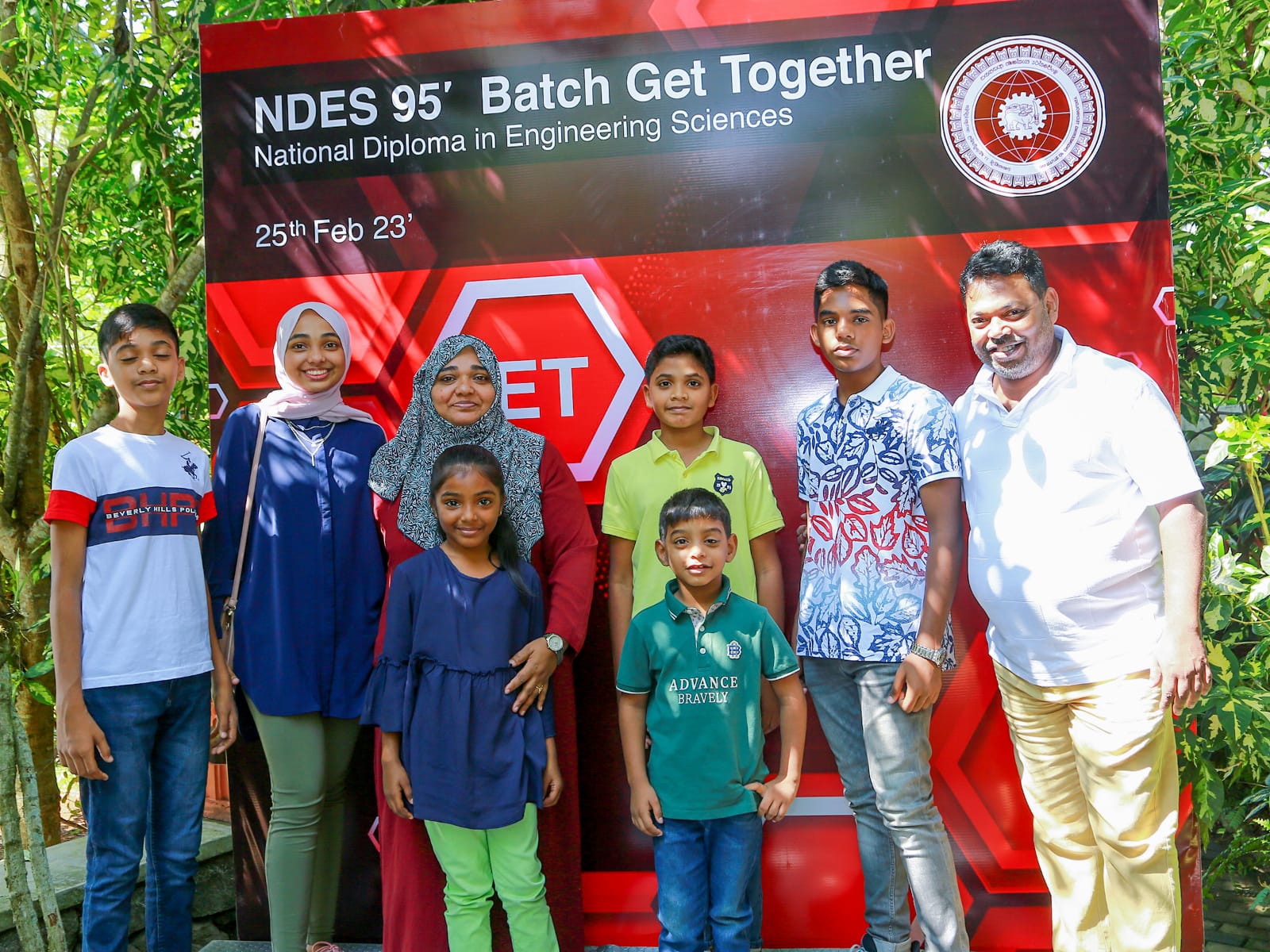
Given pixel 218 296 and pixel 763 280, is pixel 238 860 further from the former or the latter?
pixel 763 280

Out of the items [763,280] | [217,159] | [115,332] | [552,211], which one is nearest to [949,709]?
[763,280]

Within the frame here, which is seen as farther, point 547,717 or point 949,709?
point 949,709

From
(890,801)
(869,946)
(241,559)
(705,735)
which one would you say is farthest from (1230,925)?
(241,559)

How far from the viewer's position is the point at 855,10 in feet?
10.3

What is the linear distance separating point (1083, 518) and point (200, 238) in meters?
3.89

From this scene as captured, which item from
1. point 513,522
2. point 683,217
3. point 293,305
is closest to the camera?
point 513,522

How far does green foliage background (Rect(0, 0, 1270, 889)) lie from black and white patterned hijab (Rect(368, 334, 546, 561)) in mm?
1219

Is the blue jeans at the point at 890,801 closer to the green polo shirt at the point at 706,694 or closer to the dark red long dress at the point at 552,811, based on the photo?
the green polo shirt at the point at 706,694

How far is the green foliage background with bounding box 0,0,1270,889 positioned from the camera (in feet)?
9.72

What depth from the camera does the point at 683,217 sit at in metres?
3.23

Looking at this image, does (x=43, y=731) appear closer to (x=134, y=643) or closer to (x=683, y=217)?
(x=134, y=643)

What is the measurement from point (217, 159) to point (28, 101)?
0.76 meters

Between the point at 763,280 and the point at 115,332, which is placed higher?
the point at 763,280

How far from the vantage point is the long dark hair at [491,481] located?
2502 mm
